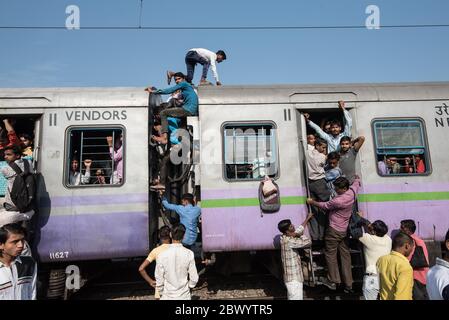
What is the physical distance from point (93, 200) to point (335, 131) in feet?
14.5

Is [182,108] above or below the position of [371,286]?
above

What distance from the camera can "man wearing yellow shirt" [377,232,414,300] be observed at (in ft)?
11.0

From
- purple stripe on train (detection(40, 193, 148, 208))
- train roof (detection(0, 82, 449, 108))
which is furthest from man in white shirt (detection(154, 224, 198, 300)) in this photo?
train roof (detection(0, 82, 449, 108))

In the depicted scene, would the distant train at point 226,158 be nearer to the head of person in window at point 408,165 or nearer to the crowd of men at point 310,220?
the head of person in window at point 408,165

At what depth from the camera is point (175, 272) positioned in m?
4.02

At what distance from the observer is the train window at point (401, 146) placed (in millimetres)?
5906

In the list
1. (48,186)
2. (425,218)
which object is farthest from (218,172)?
(425,218)

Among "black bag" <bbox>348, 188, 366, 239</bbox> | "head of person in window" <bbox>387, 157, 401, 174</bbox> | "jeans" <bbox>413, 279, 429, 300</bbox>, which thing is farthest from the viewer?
"head of person in window" <bbox>387, 157, 401, 174</bbox>

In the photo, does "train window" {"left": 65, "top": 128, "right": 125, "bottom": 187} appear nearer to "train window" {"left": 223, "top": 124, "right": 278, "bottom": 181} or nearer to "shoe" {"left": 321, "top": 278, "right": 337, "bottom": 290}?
"train window" {"left": 223, "top": 124, "right": 278, "bottom": 181}

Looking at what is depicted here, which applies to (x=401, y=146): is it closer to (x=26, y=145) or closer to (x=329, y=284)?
(x=329, y=284)

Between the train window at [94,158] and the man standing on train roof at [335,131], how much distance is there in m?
3.44

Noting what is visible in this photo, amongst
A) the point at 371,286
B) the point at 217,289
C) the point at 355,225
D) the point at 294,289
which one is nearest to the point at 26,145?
the point at 217,289

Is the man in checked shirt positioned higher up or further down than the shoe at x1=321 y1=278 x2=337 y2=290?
higher up

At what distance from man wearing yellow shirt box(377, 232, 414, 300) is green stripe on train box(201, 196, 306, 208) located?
6.89 feet
